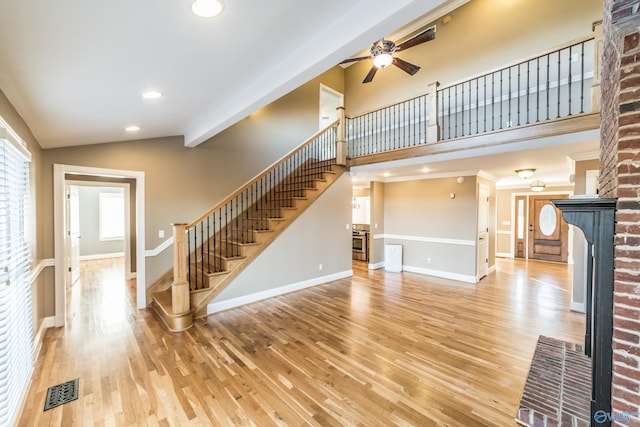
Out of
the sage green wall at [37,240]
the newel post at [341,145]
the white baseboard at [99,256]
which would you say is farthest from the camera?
the white baseboard at [99,256]

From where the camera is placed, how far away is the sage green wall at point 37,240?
2.98m

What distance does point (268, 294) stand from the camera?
4.71 metres

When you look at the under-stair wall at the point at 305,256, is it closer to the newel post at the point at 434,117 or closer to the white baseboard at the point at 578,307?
the newel post at the point at 434,117

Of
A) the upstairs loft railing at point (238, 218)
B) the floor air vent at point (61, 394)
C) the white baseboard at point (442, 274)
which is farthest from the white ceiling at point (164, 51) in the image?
the white baseboard at point (442, 274)

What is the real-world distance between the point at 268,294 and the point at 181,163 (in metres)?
2.66

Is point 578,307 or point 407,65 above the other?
point 407,65

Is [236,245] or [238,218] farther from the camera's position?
[238,218]

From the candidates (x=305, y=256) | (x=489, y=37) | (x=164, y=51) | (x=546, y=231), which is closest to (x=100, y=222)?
(x=305, y=256)

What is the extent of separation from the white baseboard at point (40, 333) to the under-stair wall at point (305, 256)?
1.78 metres

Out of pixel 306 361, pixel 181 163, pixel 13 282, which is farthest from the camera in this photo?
pixel 181 163

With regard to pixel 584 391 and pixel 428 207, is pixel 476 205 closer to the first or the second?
pixel 428 207

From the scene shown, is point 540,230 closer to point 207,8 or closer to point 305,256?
point 305,256

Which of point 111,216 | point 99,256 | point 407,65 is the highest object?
point 407,65

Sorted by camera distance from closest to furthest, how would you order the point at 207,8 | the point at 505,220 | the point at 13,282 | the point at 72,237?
1. the point at 207,8
2. the point at 13,282
3. the point at 72,237
4. the point at 505,220
